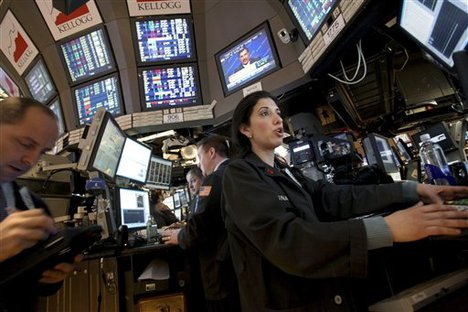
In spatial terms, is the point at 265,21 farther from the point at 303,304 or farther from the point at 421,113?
the point at 303,304

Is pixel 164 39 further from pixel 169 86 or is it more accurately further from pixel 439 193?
pixel 439 193

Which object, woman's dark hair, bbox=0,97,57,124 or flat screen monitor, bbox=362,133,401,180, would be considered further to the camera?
flat screen monitor, bbox=362,133,401,180

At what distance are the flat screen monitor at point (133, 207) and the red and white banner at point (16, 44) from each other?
132 inches

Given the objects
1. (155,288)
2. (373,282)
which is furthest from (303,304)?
(155,288)

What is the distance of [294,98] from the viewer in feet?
12.3

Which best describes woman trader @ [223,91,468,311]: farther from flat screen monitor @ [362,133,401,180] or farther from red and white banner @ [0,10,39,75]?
red and white banner @ [0,10,39,75]

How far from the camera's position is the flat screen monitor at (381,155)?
2.60 metres

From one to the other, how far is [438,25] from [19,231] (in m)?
1.96

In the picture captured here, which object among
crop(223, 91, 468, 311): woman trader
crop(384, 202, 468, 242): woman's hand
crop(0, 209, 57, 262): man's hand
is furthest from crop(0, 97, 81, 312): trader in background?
crop(384, 202, 468, 242): woman's hand

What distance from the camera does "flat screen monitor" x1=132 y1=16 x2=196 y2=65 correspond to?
432 centimetres

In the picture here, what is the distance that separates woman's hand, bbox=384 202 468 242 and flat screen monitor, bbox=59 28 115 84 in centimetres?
451

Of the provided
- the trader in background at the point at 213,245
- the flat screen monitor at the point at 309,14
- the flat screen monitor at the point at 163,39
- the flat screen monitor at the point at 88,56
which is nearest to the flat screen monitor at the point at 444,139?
the flat screen monitor at the point at 309,14

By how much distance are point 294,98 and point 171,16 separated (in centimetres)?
230

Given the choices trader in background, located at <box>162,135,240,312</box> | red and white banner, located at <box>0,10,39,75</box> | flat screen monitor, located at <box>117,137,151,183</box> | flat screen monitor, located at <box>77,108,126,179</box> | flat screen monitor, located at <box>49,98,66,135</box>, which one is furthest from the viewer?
flat screen monitor, located at <box>49,98,66,135</box>
